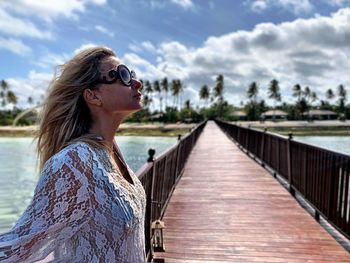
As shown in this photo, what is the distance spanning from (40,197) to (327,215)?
4.29 m

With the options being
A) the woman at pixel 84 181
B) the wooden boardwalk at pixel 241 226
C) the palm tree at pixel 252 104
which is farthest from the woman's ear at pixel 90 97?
the palm tree at pixel 252 104

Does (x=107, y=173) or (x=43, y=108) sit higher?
(x=43, y=108)

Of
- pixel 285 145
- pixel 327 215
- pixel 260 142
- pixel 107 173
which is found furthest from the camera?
pixel 260 142

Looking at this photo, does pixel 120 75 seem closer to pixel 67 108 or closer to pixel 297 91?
pixel 67 108

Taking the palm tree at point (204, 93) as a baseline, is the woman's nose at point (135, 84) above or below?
below

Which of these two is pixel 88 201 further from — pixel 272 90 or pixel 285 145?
pixel 272 90

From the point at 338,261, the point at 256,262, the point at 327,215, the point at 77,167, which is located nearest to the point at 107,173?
the point at 77,167

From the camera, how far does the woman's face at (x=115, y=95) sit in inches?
56.1

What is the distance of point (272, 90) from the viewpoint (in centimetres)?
12888

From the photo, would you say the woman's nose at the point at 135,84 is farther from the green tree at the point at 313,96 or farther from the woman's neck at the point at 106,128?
the green tree at the point at 313,96

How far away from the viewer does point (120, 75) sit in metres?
1.46

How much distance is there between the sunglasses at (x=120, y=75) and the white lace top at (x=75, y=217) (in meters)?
0.30

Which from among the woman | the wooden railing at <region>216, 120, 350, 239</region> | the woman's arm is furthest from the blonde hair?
the wooden railing at <region>216, 120, 350, 239</region>

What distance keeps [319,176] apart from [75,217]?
450 cm
